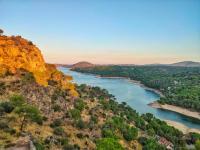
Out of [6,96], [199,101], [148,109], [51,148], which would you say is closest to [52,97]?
[6,96]

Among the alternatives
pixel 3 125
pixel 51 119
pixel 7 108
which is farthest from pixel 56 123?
pixel 3 125

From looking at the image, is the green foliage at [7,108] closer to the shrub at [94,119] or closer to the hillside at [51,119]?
the hillside at [51,119]

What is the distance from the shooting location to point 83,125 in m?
59.8

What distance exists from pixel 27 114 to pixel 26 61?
40.7 metres

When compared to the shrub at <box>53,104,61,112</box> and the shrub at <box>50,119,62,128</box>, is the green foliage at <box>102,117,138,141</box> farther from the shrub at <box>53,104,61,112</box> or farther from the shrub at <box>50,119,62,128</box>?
the shrub at <box>53,104,61,112</box>

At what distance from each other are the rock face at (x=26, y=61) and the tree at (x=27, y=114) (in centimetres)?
2716

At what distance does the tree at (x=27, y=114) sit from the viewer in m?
48.3

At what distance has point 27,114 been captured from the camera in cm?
4853

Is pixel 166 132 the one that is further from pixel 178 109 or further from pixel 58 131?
pixel 178 109

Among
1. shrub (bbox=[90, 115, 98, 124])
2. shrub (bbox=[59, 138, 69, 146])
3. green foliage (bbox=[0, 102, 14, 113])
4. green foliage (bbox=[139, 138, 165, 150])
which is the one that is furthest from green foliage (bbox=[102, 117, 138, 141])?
green foliage (bbox=[0, 102, 14, 113])

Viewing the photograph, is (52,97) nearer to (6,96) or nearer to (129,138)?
(6,96)

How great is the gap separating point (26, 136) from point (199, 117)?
89.0 meters

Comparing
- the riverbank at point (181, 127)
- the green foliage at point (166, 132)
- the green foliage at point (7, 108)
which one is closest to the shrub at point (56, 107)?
the green foliage at point (7, 108)

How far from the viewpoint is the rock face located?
80.1 meters
